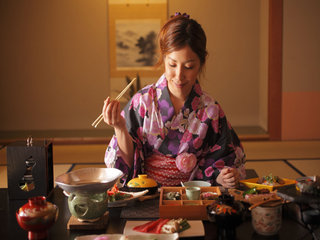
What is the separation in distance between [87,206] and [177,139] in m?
0.81

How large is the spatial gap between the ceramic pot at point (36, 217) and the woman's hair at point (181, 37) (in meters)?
0.99

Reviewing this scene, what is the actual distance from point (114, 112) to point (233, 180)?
633 mm

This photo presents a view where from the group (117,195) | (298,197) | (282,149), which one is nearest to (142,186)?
(117,195)

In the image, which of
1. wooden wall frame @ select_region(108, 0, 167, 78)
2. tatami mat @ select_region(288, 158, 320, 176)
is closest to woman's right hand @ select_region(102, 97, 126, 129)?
tatami mat @ select_region(288, 158, 320, 176)

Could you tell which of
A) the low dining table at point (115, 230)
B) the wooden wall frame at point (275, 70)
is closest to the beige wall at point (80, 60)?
the wooden wall frame at point (275, 70)

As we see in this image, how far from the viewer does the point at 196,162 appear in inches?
76.1

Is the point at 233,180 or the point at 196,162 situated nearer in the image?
the point at 233,180

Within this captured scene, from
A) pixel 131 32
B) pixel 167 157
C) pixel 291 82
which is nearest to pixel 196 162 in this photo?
pixel 167 157

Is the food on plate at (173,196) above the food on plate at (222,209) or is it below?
below

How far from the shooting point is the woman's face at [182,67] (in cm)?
181

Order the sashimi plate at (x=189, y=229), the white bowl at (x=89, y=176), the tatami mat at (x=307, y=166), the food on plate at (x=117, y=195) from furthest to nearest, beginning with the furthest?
1. the tatami mat at (x=307, y=166)
2. the food on plate at (x=117, y=195)
3. the white bowl at (x=89, y=176)
4. the sashimi plate at (x=189, y=229)

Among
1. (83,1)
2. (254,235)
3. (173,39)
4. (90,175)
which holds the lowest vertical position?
(254,235)

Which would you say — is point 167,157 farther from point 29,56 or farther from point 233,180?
point 29,56

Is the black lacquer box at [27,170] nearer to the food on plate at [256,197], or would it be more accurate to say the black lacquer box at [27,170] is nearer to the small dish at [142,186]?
the small dish at [142,186]
